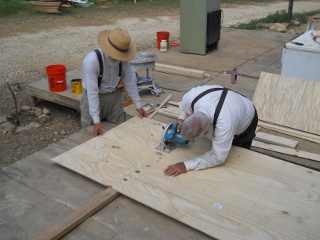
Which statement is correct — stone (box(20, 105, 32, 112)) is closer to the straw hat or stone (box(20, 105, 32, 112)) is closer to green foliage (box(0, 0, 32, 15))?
the straw hat

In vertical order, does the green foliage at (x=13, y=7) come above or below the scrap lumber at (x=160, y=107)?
above

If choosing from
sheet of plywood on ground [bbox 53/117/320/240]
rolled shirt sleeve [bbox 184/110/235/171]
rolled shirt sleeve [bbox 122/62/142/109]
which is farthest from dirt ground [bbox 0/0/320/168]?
rolled shirt sleeve [bbox 184/110/235/171]

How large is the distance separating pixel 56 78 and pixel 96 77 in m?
1.92

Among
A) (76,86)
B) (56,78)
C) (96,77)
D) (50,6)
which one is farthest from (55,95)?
(50,6)

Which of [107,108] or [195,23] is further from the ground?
[195,23]

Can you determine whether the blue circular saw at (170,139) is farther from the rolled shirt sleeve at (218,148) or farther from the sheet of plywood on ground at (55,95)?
the sheet of plywood on ground at (55,95)

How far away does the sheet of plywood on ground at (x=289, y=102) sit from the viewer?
4.40 metres

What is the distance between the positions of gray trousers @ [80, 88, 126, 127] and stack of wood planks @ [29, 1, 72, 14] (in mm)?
11436

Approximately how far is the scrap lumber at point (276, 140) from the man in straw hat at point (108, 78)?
148 cm

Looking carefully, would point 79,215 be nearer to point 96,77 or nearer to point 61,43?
point 96,77

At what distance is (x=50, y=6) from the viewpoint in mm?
14430

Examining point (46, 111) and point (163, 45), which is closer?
point (46, 111)

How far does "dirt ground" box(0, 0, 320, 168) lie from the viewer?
5070 mm

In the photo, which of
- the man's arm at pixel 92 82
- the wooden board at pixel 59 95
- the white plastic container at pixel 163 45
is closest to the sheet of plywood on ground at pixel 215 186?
the man's arm at pixel 92 82
